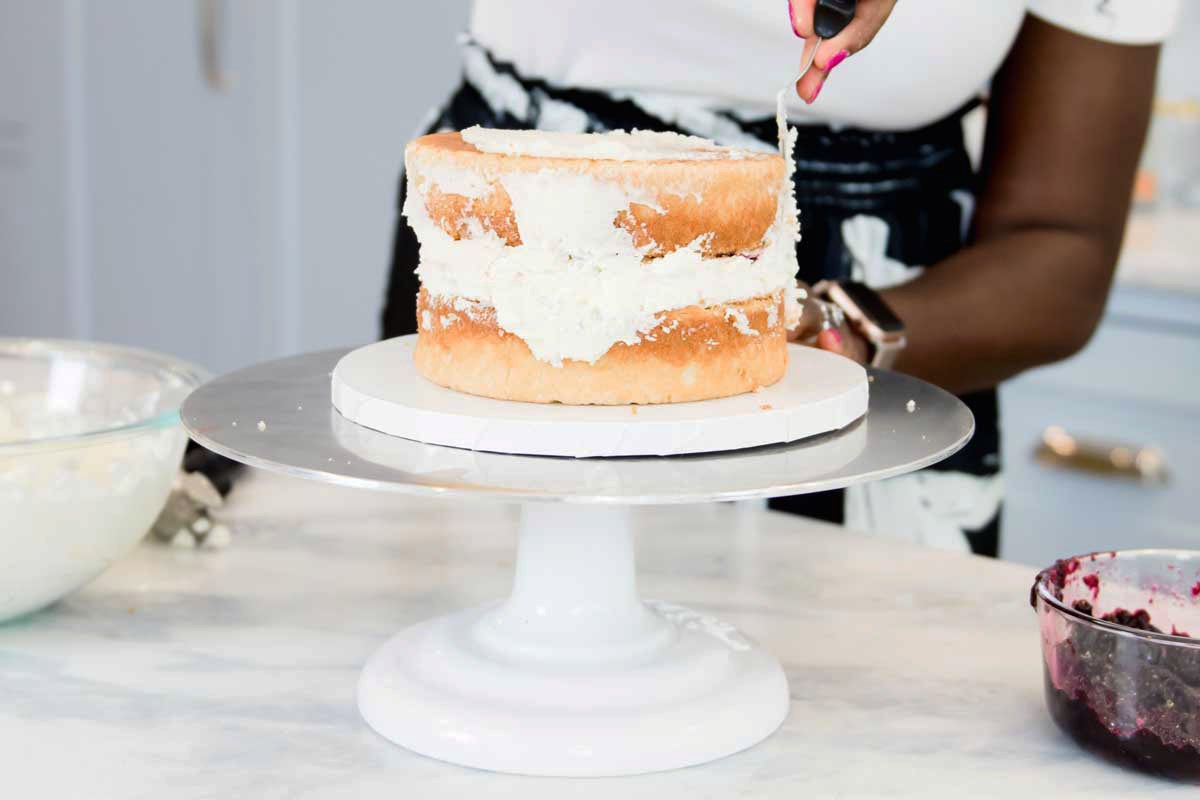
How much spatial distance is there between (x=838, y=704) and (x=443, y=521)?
0.43 m

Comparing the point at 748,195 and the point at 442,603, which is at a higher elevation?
the point at 748,195

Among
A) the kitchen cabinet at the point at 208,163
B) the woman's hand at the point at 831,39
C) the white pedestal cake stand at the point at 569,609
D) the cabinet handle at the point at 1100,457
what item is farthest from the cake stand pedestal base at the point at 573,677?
the kitchen cabinet at the point at 208,163

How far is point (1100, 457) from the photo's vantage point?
223cm

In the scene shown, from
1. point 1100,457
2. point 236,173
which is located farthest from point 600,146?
point 236,173

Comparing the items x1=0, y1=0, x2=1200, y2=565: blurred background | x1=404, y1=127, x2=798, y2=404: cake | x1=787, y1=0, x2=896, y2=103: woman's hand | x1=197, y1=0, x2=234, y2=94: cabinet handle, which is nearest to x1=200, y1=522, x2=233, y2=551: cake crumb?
x1=404, y1=127, x2=798, y2=404: cake

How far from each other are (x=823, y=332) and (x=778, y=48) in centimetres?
31

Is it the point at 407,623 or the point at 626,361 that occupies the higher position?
the point at 626,361

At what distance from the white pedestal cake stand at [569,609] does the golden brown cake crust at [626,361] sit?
6 centimetres

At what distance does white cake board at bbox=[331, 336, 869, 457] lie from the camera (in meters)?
0.75

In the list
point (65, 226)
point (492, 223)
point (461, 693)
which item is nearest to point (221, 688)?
point (461, 693)

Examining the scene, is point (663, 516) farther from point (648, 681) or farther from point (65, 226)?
point (65, 226)

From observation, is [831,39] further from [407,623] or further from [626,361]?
[407,623]

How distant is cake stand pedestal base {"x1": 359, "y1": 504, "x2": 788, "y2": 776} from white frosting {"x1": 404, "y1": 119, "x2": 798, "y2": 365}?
0.12m

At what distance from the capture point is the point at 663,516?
4.09ft
